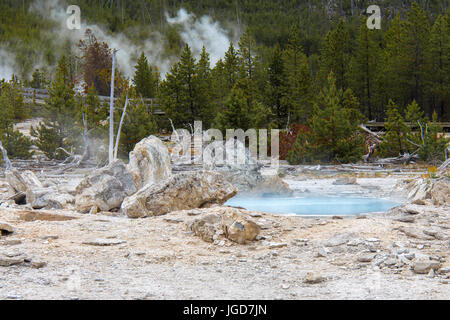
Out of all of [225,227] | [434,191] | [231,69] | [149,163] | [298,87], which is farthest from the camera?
[231,69]

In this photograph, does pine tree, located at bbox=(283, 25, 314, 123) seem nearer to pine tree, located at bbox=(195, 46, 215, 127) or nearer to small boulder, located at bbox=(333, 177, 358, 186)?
pine tree, located at bbox=(195, 46, 215, 127)

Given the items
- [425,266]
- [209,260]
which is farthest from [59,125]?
[425,266]

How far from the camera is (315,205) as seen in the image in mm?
13648

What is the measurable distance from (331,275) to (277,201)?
9078mm

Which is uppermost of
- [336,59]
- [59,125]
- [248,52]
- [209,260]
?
[248,52]

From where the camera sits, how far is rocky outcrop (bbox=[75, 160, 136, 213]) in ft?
34.9

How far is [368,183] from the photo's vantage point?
643 inches

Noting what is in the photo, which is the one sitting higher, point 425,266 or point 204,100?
Result: point 204,100

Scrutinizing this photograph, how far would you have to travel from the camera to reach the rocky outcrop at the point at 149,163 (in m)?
13.1

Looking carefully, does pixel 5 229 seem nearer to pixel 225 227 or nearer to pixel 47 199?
pixel 225 227

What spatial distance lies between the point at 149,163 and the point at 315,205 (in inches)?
187

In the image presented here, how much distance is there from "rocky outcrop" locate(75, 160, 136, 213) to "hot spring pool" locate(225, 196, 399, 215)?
376 centimetres
